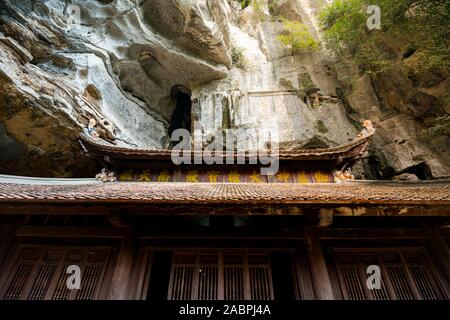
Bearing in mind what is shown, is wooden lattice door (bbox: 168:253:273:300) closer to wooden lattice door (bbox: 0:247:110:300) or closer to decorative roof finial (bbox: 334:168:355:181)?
wooden lattice door (bbox: 0:247:110:300)

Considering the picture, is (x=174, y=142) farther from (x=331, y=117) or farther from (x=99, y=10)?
(x=331, y=117)

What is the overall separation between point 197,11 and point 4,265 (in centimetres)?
1374

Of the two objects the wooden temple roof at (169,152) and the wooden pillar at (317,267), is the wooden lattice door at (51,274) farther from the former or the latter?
the wooden temple roof at (169,152)

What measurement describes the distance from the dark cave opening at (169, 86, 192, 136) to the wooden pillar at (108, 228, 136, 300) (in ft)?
41.5

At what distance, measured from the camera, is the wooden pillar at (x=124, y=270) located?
13.0 ft

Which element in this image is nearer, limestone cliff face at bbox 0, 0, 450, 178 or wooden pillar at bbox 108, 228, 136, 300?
wooden pillar at bbox 108, 228, 136, 300

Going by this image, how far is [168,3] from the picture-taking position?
518 inches

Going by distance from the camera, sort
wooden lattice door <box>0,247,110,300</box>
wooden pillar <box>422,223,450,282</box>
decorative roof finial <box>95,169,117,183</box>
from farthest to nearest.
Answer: decorative roof finial <box>95,169,117,183</box> < wooden pillar <box>422,223,450,282</box> < wooden lattice door <box>0,247,110,300</box>

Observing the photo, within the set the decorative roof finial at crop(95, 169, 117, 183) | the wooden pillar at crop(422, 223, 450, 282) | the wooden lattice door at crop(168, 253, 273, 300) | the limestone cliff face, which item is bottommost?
the wooden lattice door at crop(168, 253, 273, 300)

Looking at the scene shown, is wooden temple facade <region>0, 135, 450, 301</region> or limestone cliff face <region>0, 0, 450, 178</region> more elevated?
limestone cliff face <region>0, 0, 450, 178</region>

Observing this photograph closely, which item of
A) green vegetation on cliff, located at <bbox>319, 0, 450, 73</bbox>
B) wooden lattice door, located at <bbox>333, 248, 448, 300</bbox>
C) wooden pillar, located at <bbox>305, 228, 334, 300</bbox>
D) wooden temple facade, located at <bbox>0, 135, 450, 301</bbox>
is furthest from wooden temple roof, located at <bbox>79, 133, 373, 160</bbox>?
green vegetation on cliff, located at <bbox>319, 0, 450, 73</bbox>

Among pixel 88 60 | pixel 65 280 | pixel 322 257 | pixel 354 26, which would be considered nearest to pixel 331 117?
pixel 354 26

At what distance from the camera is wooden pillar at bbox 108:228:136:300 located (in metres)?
3.97

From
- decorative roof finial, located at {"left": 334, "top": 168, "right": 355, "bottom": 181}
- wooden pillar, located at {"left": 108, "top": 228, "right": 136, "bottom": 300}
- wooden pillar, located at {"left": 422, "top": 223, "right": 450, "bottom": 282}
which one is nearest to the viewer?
wooden pillar, located at {"left": 108, "top": 228, "right": 136, "bottom": 300}
